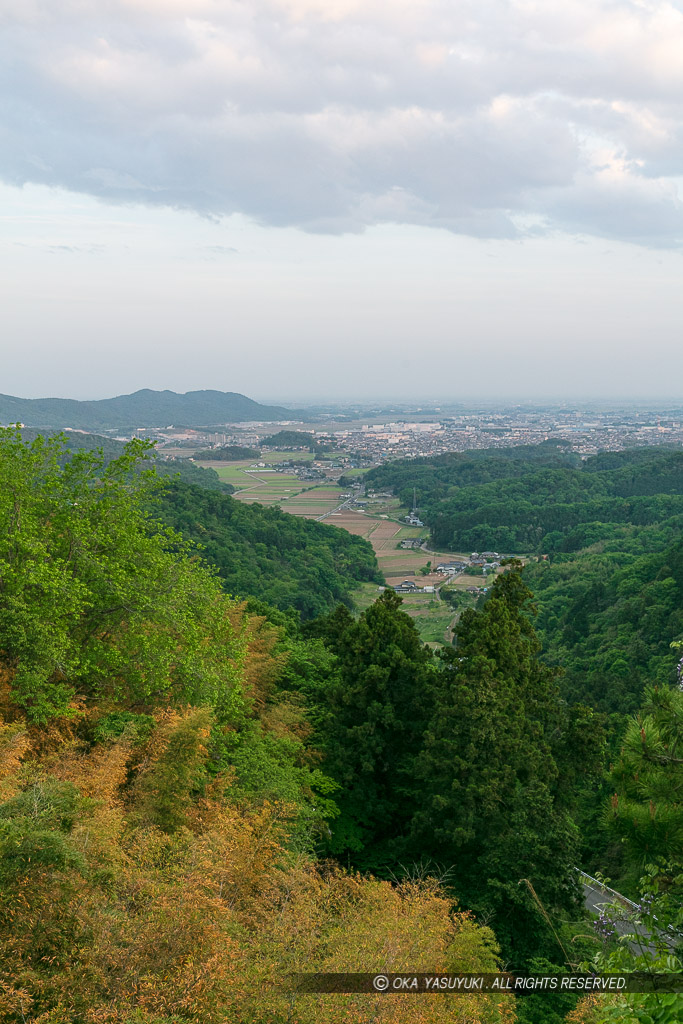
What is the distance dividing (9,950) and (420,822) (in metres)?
8.34

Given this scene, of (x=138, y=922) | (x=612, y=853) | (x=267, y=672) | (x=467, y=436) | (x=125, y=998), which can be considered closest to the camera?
(x=125, y=998)

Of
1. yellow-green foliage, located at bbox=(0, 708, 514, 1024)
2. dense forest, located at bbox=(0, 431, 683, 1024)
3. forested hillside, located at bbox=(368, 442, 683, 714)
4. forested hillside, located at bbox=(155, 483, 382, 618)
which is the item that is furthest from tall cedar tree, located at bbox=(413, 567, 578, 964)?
forested hillside, located at bbox=(155, 483, 382, 618)

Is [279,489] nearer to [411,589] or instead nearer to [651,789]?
[411,589]

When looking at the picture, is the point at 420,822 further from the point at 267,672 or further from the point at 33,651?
the point at 33,651

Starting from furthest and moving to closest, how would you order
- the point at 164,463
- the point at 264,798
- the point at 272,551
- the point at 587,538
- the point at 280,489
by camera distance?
the point at 164,463, the point at 280,489, the point at 587,538, the point at 272,551, the point at 264,798

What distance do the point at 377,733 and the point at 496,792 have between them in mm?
2895

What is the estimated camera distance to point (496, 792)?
41.6 ft

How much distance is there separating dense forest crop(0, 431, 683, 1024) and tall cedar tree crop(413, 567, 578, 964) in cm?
5

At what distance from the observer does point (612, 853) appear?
17.2 metres

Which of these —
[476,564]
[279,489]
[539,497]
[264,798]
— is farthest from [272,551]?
[279,489]

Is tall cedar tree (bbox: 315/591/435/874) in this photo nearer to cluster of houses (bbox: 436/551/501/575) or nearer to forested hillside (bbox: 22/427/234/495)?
cluster of houses (bbox: 436/551/501/575)

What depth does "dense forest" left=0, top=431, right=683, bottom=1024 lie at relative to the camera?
6305mm

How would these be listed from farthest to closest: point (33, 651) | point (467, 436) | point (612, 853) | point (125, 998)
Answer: point (467, 436)
point (612, 853)
point (33, 651)
point (125, 998)

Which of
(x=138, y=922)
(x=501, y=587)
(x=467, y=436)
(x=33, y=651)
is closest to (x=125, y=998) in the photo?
(x=138, y=922)
